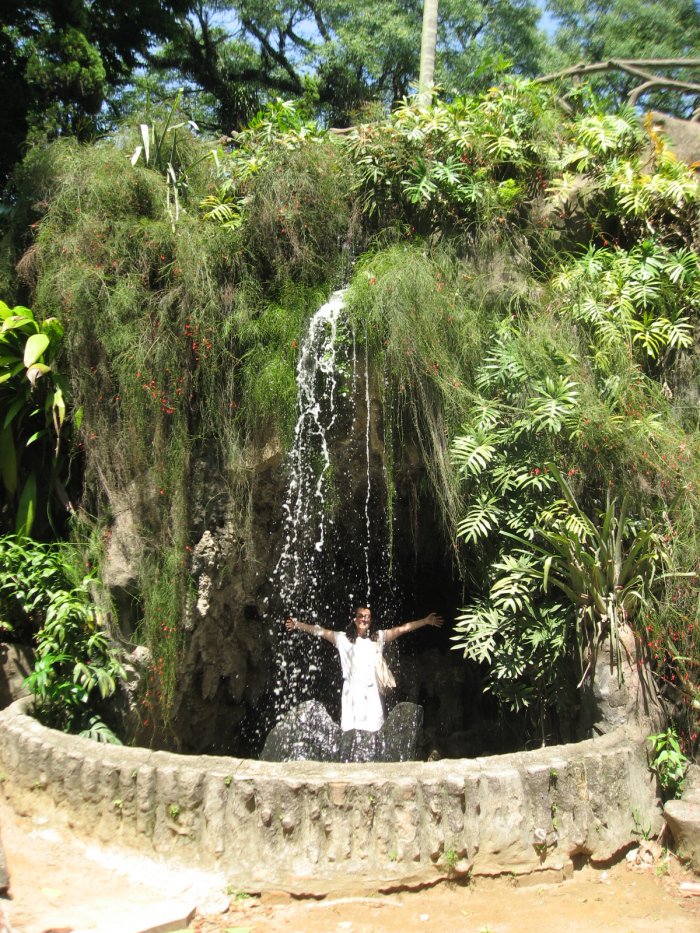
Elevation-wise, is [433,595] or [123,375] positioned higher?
[123,375]

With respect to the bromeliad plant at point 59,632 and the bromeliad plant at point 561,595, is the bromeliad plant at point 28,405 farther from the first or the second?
the bromeliad plant at point 561,595

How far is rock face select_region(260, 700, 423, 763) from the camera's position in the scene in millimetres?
5102

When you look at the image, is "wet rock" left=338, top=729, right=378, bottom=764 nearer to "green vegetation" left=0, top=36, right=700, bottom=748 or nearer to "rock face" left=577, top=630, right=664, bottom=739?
"green vegetation" left=0, top=36, right=700, bottom=748

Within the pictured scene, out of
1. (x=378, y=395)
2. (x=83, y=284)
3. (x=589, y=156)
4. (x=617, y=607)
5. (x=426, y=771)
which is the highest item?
(x=589, y=156)

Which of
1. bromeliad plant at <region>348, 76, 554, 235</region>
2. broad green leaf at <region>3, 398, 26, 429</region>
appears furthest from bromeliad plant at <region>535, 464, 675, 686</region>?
broad green leaf at <region>3, 398, 26, 429</region>

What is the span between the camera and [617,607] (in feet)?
14.3

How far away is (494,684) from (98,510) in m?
3.26

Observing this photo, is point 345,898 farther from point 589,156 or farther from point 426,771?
point 589,156

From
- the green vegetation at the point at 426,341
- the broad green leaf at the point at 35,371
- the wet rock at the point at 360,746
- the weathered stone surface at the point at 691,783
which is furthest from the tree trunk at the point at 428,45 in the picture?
the weathered stone surface at the point at 691,783

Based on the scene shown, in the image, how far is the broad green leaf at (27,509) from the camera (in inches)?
219

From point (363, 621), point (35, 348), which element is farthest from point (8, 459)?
point (363, 621)

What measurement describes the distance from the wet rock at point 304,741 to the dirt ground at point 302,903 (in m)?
1.67

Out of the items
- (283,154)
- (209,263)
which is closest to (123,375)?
(209,263)

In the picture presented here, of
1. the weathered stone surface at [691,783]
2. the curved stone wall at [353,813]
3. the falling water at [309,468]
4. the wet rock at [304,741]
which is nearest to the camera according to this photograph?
the curved stone wall at [353,813]
